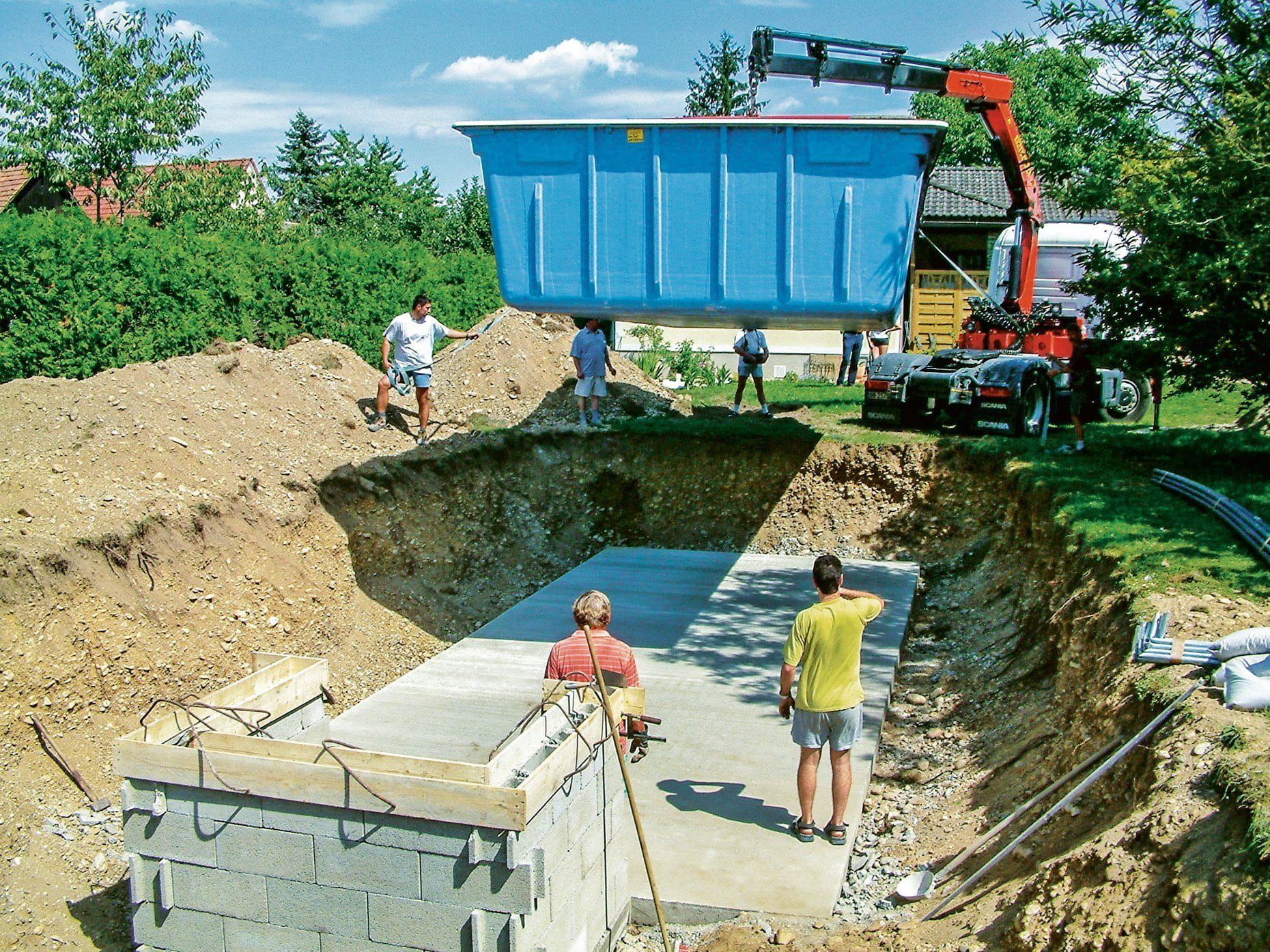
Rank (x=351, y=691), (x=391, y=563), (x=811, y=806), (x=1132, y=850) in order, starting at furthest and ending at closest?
(x=391, y=563)
(x=351, y=691)
(x=811, y=806)
(x=1132, y=850)

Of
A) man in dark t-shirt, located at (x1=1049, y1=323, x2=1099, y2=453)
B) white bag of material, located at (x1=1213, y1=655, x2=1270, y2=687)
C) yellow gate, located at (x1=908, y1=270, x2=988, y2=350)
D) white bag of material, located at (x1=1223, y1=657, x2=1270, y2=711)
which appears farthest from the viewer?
yellow gate, located at (x1=908, y1=270, x2=988, y2=350)

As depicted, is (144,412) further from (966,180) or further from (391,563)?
(966,180)

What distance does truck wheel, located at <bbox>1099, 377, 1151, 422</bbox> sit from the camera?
16.0 m

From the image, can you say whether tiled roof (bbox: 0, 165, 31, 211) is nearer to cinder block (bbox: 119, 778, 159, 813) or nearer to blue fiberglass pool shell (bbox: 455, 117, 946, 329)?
blue fiberglass pool shell (bbox: 455, 117, 946, 329)

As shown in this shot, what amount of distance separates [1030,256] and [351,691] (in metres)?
10.4

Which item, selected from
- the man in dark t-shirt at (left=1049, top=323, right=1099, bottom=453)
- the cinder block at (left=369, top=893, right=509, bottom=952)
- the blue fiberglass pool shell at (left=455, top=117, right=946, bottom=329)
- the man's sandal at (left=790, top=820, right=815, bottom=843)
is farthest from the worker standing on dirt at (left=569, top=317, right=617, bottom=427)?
the cinder block at (left=369, top=893, right=509, bottom=952)

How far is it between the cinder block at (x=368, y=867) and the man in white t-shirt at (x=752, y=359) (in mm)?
10668

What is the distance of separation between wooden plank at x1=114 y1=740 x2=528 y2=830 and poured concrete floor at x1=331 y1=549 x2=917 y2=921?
1.50m

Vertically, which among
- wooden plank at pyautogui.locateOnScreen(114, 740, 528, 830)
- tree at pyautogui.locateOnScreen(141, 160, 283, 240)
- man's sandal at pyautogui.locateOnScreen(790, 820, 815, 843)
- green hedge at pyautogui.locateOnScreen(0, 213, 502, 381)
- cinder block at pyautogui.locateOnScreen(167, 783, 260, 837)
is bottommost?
man's sandal at pyautogui.locateOnScreen(790, 820, 815, 843)

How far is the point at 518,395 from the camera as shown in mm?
15133

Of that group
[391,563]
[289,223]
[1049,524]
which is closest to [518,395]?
[391,563]

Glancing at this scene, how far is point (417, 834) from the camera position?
4.27 m

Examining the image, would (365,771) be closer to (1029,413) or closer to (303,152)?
(1029,413)

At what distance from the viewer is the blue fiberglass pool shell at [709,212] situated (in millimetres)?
8203
